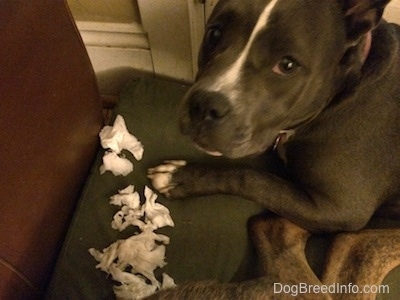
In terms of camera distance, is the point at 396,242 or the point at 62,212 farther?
the point at 62,212

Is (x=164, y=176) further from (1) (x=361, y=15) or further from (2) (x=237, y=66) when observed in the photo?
(1) (x=361, y=15)

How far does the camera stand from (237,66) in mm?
1096

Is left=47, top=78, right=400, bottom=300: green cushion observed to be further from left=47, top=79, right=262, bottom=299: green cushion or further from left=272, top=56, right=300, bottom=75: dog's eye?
left=272, top=56, right=300, bottom=75: dog's eye

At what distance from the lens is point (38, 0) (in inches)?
47.1

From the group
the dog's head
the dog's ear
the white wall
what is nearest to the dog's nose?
the dog's head

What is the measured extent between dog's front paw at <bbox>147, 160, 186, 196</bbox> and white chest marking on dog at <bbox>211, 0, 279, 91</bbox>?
0.49 meters

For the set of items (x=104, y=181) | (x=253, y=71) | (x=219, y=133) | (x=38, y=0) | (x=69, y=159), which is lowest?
(x=104, y=181)

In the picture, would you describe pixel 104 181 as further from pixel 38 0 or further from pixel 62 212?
pixel 38 0

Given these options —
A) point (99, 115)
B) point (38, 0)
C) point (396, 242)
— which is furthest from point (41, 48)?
point (396, 242)

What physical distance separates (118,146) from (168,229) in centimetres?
34

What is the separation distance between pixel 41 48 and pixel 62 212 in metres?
Answer: 0.48

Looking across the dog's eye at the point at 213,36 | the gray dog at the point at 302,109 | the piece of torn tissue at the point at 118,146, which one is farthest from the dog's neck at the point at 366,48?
the piece of torn tissue at the point at 118,146

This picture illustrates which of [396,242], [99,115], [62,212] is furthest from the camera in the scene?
[99,115]

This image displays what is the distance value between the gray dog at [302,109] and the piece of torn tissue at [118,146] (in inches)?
3.6
